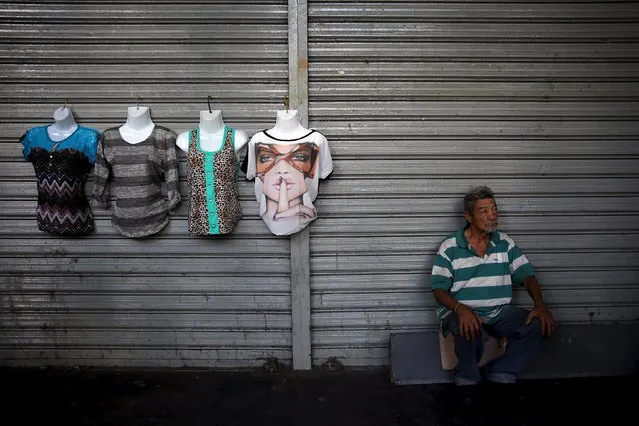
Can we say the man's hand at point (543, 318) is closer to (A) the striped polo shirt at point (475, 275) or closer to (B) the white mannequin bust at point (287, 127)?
(A) the striped polo shirt at point (475, 275)

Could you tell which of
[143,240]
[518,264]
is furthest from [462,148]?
[143,240]

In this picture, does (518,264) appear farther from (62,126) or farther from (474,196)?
(62,126)

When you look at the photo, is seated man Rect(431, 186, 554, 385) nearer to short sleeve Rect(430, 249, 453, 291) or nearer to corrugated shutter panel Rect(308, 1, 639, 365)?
Answer: short sleeve Rect(430, 249, 453, 291)

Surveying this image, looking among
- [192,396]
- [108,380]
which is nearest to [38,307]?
[108,380]

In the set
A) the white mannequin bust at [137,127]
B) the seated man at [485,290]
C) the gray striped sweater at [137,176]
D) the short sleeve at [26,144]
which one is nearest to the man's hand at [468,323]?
the seated man at [485,290]

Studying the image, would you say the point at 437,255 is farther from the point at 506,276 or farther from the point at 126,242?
the point at 126,242

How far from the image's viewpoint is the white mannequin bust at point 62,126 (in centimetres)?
393

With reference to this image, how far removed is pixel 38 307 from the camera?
435cm

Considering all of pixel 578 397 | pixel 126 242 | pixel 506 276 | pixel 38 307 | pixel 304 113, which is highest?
pixel 304 113

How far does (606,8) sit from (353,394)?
3690mm

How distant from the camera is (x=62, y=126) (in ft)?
13.0

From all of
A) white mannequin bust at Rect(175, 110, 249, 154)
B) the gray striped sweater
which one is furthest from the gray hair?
the gray striped sweater

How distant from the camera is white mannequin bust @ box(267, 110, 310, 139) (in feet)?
12.6

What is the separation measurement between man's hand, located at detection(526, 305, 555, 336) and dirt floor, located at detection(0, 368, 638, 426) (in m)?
0.55
